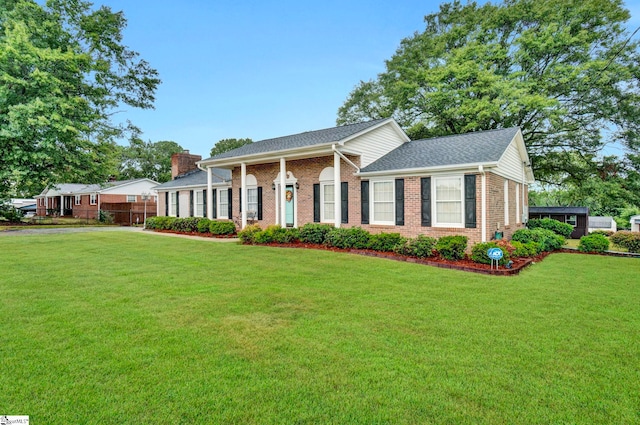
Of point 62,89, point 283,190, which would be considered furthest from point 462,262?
A: point 62,89

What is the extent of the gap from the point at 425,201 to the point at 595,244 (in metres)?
6.11

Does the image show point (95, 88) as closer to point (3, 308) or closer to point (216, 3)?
point (216, 3)

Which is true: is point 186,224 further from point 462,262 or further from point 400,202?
point 462,262

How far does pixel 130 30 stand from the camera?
23.2 m

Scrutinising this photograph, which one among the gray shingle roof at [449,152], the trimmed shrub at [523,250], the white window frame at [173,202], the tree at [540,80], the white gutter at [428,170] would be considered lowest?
the trimmed shrub at [523,250]

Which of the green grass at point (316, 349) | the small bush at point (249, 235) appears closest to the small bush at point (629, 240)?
the green grass at point (316, 349)

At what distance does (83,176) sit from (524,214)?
2503 centimetres

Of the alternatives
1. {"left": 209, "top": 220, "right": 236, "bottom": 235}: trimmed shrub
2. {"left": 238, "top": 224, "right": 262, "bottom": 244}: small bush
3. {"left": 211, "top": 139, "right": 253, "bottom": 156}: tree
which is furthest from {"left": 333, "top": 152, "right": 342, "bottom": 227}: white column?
{"left": 211, "top": 139, "right": 253, "bottom": 156}: tree

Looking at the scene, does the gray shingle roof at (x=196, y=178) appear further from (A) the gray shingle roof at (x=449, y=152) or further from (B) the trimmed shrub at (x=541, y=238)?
(B) the trimmed shrub at (x=541, y=238)

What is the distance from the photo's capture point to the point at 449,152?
40.0ft

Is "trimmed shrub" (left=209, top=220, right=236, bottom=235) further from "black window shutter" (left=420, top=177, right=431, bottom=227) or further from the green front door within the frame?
"black window shutter" (left=420, top=177, right=431, bottom=227)

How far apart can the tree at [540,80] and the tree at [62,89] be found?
19552 millimetres

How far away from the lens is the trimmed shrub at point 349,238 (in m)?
11.2

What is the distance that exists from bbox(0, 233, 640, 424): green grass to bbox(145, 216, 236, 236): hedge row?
858cm
